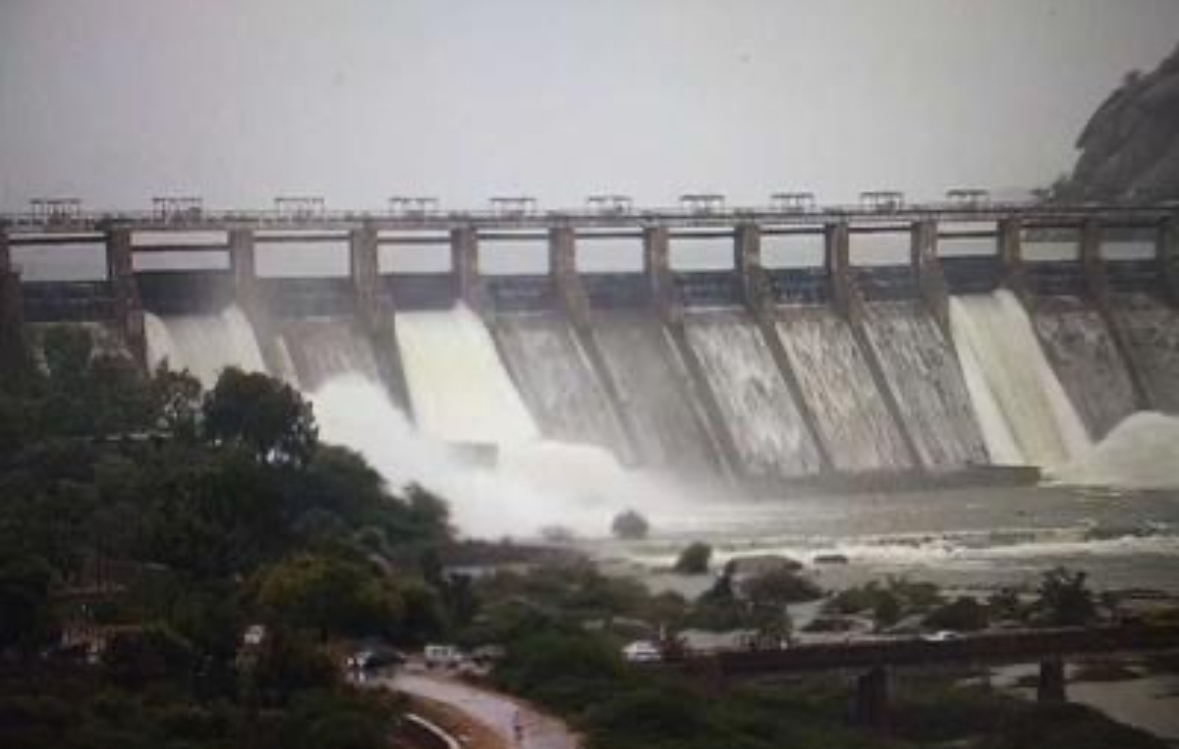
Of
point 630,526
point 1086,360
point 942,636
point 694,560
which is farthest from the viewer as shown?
point 1086,360

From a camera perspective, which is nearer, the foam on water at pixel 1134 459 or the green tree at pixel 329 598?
the green tree at pixel 329 598

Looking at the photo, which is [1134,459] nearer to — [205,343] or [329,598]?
[205,343]

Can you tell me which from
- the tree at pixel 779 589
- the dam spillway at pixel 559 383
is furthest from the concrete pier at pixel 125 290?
the tree at pixel 779 589

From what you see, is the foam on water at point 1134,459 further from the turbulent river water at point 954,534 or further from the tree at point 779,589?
the tree at point 779,589

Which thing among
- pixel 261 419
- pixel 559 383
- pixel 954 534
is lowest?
pixel 954 534

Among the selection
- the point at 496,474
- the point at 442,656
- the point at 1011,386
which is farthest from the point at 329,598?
the point at 1011,386

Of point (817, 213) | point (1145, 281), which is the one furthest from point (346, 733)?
point (1145, 281)
